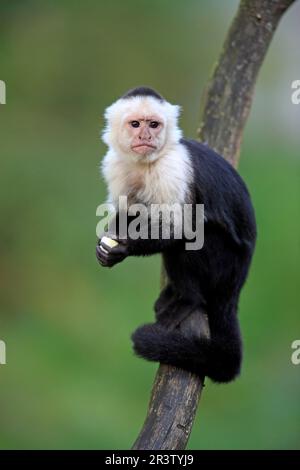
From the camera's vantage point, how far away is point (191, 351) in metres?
2.88

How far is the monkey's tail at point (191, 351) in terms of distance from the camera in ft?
9.37

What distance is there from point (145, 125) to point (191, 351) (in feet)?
3.22

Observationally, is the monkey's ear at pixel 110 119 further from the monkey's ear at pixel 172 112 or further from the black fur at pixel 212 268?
the black fur at pixel 212 268

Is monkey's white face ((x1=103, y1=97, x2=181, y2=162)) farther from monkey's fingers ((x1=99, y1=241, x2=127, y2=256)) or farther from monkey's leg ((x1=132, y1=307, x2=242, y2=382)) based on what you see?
monkey's leg ((x1=132, y1=307, x2=242, y2=382))

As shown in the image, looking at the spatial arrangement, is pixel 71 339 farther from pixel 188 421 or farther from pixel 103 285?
pixel 188 421

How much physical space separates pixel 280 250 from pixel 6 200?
9.47ft

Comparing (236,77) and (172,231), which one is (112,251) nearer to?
Result: (172,231)
